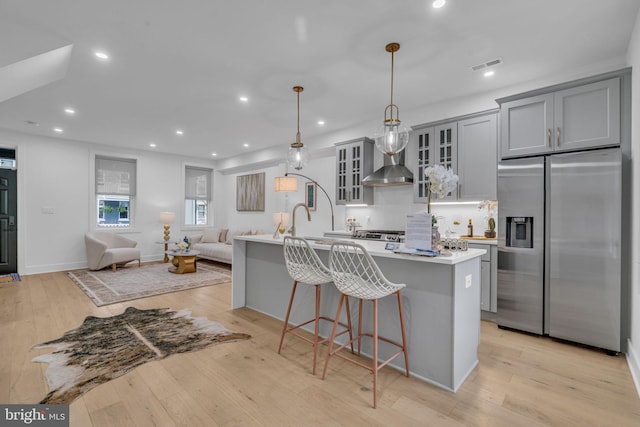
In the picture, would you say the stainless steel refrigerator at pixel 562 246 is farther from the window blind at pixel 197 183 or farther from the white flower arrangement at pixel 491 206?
the window blind at pixel 197 183

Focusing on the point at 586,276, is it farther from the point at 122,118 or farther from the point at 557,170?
the point at 122,118

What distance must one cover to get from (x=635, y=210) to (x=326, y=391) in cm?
283

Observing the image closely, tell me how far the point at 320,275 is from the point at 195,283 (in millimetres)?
3448

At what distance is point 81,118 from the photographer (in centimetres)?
498

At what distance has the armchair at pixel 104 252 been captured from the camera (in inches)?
236

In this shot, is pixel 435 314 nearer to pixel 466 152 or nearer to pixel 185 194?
pixel 466 152

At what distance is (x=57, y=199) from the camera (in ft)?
20.5

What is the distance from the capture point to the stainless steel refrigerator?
269 centimetres

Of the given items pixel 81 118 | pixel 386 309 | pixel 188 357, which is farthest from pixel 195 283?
pixel 386 309

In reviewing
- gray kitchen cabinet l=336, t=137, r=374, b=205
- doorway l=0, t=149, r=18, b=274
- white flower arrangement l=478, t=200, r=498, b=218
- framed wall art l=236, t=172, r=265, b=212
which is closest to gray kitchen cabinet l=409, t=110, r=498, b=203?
white flower arrangement l=478, t=200, r=498, b=218

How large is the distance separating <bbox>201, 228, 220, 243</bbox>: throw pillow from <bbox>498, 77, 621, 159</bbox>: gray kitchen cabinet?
6732mm

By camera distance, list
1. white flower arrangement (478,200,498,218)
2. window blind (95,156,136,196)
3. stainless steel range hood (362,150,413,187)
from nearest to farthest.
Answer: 1. white flower arrangement (478,200,498,218)
2. stainless steel range hood (362,150,413,187)
3. window blind (95,156,136,196)

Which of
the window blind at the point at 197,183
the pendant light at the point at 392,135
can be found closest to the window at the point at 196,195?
the window blind at the point at 197,183

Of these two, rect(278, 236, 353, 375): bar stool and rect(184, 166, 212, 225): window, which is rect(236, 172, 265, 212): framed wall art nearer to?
rect(184, 166, 212, 225): window
